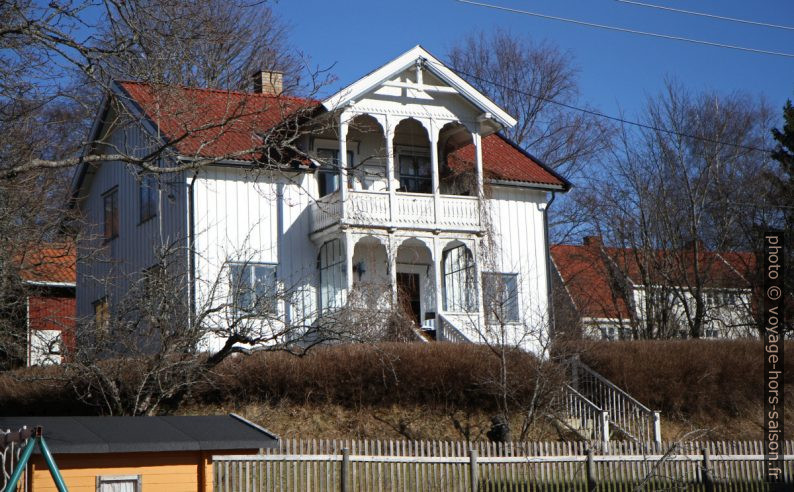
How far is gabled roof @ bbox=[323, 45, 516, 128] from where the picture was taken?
2686 cm

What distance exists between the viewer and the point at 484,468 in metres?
17.6

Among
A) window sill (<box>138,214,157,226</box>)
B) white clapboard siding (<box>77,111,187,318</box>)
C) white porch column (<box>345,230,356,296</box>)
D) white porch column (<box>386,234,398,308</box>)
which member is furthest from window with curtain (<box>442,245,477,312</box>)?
window sill (<box>138,214,157,226</box>)

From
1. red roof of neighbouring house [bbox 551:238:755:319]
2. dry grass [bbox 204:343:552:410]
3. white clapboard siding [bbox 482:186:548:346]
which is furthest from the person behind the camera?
red roof of neighbouring house [bbox 551:238:755:319]

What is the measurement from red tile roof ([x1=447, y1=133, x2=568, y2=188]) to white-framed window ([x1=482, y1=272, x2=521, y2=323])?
9.48 ft

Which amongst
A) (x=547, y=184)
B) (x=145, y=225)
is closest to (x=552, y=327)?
(x=547, y=184)

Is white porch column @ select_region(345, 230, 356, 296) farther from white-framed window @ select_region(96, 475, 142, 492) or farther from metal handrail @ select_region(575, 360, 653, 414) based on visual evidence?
white-framed window @ select_region(96, 475, 142, 492)

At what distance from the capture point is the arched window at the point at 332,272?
27.9m

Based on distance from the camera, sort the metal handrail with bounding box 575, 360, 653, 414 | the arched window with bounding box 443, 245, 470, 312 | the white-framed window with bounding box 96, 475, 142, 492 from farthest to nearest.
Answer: the arched window with bounding box 443, 245, 470, 312, the metal handrail with bounding box 575, 360, 653, 414, the white-framed window with bounding box 96, 475, 142, 492

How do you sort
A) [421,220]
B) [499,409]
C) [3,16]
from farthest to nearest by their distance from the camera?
[421,220] < [499,409] < [3,16]

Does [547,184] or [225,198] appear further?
[547,184]

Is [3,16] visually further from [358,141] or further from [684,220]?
[684,220]

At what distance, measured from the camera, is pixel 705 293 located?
37969 mm

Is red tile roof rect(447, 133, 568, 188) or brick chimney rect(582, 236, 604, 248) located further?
brick chimney rect(582, 236, 604, 248)

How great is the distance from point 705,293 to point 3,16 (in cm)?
3038
